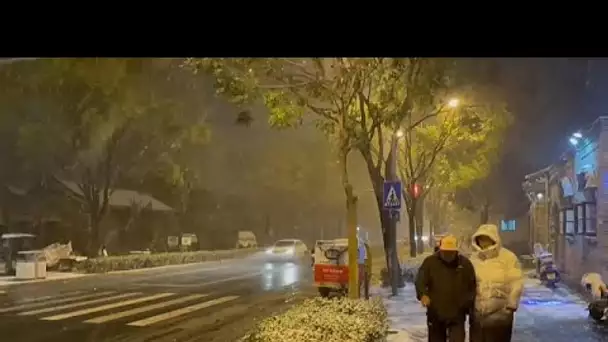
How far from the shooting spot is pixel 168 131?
10305 millimetres

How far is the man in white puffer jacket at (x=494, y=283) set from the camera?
4406mm

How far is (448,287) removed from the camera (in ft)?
14.6

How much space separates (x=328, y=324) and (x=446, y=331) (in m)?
1.15

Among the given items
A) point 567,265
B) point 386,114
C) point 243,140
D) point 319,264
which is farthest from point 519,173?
point 243,140

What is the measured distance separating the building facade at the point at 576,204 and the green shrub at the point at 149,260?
3629 mm

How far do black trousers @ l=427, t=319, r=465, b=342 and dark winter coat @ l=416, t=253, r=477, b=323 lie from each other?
0.05m

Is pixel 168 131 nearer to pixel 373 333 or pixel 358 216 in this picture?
pixel 358 216

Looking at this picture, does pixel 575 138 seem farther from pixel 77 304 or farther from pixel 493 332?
pixel 77 304

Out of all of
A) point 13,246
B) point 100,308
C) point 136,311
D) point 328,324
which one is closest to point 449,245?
point 328,324

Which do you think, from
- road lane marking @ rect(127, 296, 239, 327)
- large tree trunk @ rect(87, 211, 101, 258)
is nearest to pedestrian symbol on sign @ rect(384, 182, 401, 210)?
road lane marking @ rect(127, 296, 239, 327)

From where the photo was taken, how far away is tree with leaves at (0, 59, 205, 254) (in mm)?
7984

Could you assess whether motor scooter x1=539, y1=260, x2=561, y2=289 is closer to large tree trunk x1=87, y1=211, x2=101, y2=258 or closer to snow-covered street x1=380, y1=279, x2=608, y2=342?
snow-covered street x1=380, y1=279, x2=608, y2=342

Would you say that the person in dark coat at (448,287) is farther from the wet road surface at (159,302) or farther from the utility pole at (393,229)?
the utility pole at (393,229)
